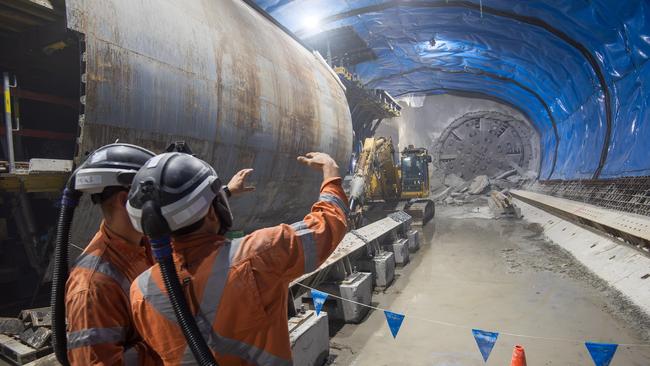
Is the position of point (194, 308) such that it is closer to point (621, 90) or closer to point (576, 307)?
point (576, 307)

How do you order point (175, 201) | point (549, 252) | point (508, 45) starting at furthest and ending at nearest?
point (508, 45), point (549, 252), point (175, 201)

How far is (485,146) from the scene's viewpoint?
25547 millimetres

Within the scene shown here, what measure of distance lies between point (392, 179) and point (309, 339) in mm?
11179

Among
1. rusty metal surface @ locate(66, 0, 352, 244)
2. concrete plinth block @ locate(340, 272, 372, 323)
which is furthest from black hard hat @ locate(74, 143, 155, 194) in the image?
concrete plinth block @ locate(340, 272, 372, 323)

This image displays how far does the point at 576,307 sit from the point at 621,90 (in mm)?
7314

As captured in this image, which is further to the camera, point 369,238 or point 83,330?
point 369,238

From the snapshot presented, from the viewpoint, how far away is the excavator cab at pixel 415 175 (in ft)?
51.4

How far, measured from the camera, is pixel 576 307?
18.6 feet

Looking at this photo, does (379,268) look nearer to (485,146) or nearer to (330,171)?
(330,171)

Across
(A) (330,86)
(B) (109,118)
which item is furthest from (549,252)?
(B) (109,118)

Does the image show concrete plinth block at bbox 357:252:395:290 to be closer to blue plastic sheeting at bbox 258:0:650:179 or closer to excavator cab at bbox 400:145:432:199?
blue plastic sheeting at bbox 258:0:650:179

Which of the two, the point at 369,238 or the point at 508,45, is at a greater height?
the point at 508,45

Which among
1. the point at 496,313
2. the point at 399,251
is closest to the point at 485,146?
the point at 399,251

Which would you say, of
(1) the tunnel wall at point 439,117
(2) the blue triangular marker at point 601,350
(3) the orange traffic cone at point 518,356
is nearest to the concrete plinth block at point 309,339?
(3) the orange traffic cone at point 518,356
